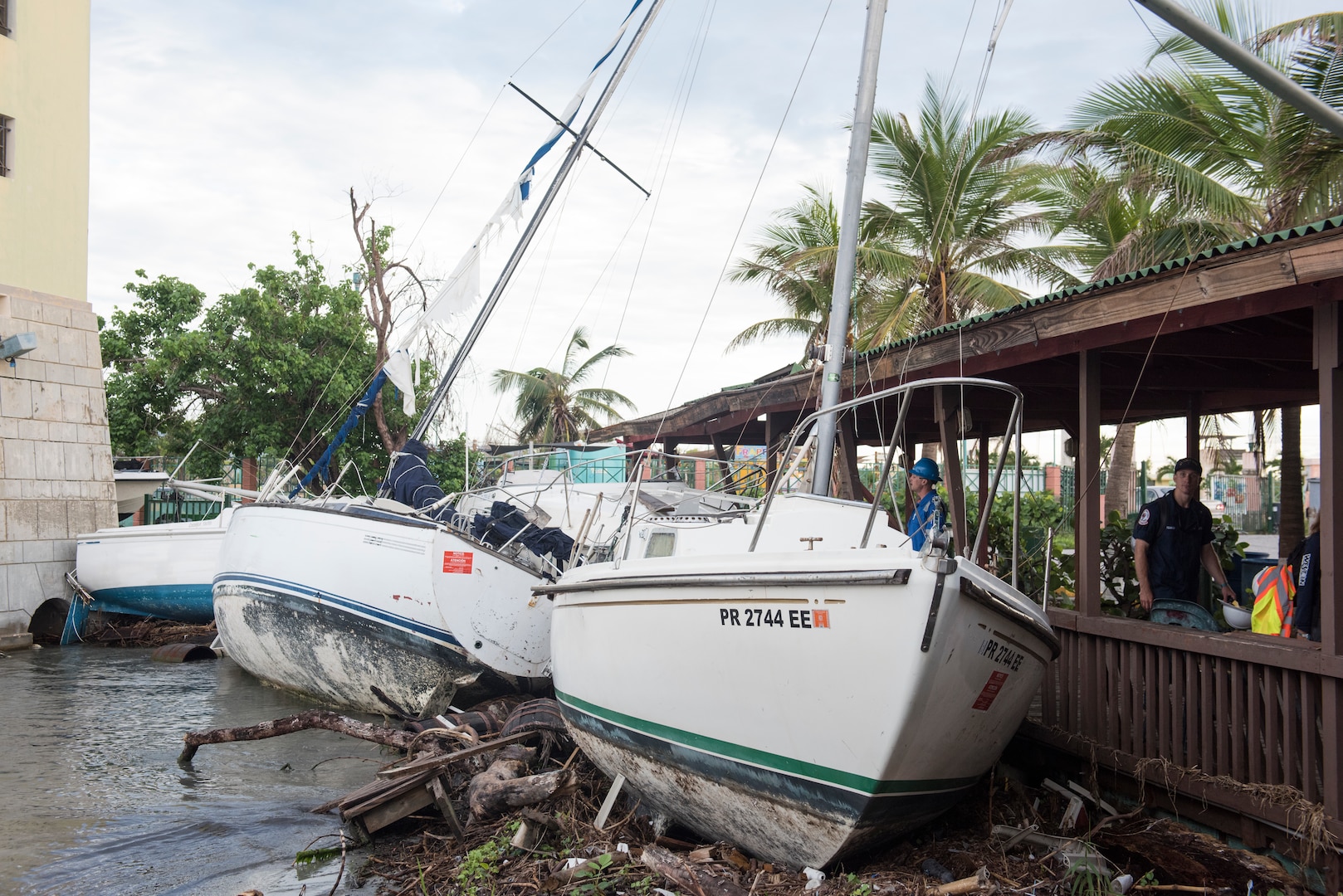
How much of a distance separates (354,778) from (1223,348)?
7505 millimetres

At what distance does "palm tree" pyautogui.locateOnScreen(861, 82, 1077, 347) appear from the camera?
15.8m

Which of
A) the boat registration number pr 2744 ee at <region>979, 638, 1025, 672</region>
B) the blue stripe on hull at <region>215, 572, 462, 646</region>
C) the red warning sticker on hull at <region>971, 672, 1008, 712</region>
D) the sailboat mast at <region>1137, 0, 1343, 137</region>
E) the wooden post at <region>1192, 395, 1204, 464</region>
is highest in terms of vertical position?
the sailboat mast at <region>1137, 0, 1343, 137</region>

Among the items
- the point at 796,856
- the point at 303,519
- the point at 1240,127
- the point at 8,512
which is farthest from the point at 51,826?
the point at 1240,127

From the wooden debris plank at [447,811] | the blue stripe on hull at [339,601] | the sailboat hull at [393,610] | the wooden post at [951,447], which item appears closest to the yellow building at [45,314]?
the blue stripe on hull at [339,601]

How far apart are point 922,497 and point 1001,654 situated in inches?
52.7

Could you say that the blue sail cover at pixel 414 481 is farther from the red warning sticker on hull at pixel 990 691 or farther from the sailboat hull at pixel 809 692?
the red warning sticker on hull at pixel 990 691

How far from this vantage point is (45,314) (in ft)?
50.9

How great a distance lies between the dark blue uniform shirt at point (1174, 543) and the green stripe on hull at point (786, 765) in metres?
2.12

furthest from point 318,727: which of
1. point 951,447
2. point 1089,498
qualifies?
point 1089,498

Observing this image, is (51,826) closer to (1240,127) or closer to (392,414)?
(1240,127)

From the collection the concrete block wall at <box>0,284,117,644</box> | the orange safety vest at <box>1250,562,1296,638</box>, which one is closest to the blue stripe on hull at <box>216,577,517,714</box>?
the concrete block wall at <box>0,284,117,644</box>

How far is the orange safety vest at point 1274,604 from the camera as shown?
573cm

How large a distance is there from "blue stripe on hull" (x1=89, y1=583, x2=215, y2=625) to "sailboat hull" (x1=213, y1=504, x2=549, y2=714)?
651 cm

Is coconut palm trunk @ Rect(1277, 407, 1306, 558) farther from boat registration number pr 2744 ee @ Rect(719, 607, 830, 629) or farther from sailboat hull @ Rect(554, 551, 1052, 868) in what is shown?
boat registration number pr 2744 ee @ Rect(719, 607, 830, 629)
